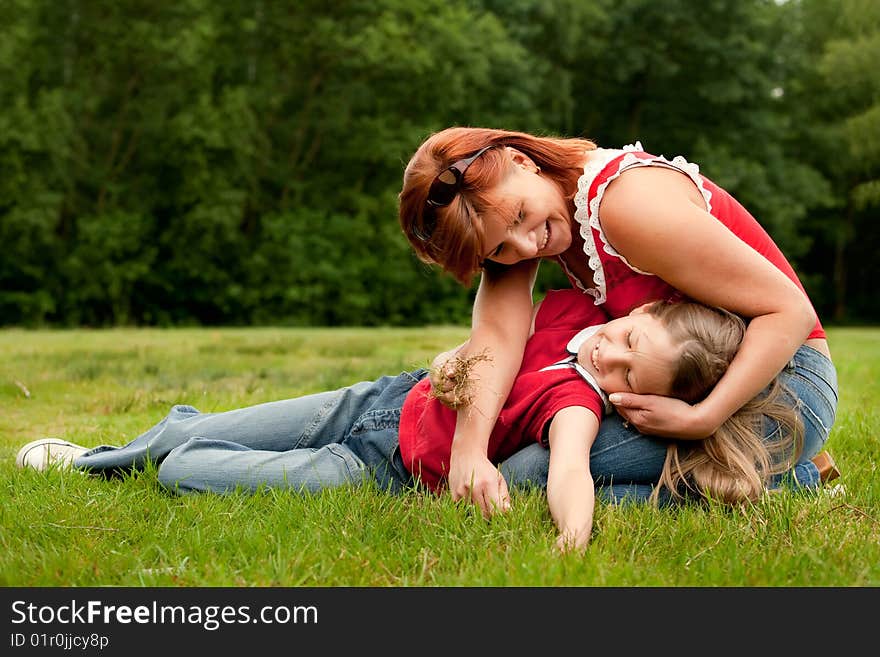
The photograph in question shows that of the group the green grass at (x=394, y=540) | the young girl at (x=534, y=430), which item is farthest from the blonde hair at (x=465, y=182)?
the green grass at (x=394, y=540)

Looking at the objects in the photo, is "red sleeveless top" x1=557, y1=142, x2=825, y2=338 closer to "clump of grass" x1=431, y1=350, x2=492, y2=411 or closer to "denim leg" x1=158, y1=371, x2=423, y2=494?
"clump of grass" x1=431, y1=350, x2=492, y2=411

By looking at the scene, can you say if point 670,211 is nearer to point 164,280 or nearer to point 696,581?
point 696,581

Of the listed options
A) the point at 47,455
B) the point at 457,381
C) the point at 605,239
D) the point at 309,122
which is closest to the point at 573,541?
the point at 457,381

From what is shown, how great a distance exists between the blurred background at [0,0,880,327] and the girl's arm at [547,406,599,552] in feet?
58.4

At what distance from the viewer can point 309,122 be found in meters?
21.7

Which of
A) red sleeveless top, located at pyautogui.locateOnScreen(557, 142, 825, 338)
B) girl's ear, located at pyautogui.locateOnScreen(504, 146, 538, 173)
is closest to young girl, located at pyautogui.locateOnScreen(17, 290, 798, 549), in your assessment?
red sleeveless top, located at pyautogui.locateOnScreen(557, 142, 825, 338)

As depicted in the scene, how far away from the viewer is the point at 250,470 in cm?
289

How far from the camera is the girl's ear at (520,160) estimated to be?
112 inches

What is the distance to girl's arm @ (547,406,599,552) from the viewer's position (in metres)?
2.27

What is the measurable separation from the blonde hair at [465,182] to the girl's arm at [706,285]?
11.5 inches

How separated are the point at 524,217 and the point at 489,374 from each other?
501mm

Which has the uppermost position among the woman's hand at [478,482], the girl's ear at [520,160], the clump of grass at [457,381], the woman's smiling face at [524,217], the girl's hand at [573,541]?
the girl's ear at [520,160]

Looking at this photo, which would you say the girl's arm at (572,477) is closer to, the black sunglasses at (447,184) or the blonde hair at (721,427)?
the blonde hair at (721,427)

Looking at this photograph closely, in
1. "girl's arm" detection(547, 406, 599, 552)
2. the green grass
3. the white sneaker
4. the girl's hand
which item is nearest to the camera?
the green grass
